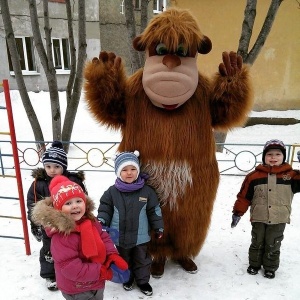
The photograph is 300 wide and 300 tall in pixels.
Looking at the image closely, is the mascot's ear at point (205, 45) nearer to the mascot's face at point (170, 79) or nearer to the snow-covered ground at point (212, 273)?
the mascot's face at point (170, 79)

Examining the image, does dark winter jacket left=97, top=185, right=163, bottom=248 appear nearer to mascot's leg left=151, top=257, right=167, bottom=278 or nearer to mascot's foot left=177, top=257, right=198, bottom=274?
mascot's leg left=151, top=257, right=167, bottom=278

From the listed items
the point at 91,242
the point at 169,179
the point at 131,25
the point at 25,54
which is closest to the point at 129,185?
the point at 169,179

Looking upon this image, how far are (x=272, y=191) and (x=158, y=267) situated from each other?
1.11 m

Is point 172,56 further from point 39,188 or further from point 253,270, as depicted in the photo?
point 253,270

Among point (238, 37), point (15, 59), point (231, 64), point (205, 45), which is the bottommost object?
point (231, 64)

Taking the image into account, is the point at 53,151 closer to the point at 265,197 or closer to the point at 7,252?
the point at 7,252

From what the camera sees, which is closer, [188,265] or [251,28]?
[188,265]

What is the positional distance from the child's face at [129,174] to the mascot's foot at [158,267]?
0.86 m

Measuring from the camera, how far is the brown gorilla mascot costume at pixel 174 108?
6.53ft

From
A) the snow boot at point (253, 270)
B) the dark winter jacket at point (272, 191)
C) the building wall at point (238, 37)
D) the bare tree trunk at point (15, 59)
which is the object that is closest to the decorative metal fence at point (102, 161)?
the bare tree trunk at point (15, 59)

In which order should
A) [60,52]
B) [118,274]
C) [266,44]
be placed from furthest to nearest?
[60,52], [266,44], [118,274]

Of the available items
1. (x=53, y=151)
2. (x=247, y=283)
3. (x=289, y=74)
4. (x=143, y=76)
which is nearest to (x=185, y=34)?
(x=143, y=76)

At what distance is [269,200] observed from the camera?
7.64ft

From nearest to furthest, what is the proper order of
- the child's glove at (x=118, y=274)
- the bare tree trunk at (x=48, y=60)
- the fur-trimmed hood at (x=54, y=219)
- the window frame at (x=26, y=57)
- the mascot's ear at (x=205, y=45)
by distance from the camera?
the fur-trimmed hood at (x=54, y=219) < the child's glove at (x=118, y=274) < the mascot's ear at (x=205, y=45) < the bare tree trunk at (x=48, y=60) < the window frame at (x=26, y=57)
